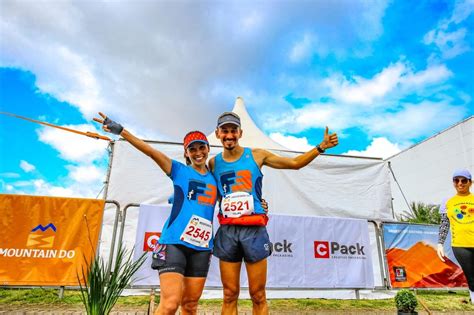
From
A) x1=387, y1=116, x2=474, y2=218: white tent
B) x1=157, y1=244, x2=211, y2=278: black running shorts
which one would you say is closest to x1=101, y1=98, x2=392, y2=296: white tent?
x1=157, y1=244, x2=211, y2=278: black running shorts

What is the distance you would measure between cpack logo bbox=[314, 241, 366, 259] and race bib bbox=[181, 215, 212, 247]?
153 inches

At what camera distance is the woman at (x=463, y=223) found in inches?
165

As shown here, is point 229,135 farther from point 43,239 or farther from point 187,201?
point 43,239

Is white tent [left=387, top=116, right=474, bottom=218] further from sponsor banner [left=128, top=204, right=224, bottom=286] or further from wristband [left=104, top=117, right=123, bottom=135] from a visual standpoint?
wristband [left=104, top=117, right=123, bottom=135]

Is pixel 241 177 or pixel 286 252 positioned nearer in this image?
pixel 241 177

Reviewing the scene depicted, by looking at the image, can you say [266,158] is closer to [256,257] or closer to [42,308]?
[256,257]

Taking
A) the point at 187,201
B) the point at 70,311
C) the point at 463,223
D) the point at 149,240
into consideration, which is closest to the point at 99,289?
the point at 187,201

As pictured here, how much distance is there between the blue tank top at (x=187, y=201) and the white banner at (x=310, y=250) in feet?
9.99

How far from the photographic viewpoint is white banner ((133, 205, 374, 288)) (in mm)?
5477

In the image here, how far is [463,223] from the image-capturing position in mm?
4305

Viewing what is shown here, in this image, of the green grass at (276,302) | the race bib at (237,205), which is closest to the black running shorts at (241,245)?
the race bib at (237,205)

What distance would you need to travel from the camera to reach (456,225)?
4.38 metres

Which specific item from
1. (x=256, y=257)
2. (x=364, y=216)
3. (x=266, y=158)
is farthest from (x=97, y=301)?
(x=364, y=216)

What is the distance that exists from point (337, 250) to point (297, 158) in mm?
3748
